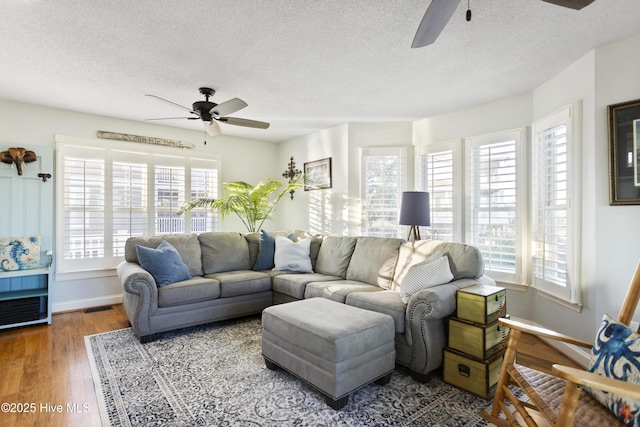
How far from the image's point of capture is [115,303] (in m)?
4.49

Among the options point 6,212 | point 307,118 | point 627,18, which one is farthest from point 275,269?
point 627,18

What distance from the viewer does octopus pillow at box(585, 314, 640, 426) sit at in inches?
51.3

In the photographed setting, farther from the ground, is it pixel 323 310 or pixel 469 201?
pixel 469 201

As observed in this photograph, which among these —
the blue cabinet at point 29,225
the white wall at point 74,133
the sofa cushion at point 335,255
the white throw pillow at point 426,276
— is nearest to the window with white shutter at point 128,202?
the white wall at point 74,133

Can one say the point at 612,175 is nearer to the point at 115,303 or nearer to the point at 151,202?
the point at 151,202

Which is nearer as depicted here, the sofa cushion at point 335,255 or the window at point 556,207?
the window at point 556,207

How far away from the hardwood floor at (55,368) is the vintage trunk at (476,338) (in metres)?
0.70

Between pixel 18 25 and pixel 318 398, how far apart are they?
10.8 ft

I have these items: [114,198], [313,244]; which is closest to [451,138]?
[313,244]

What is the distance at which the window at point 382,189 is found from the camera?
15.1 feet

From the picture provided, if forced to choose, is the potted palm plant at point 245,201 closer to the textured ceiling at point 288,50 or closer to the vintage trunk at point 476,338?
the textured ceiling at point 288,50

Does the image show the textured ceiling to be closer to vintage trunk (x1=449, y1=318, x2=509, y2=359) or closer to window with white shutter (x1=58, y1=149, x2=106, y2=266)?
window with white shutter (x1=58, y1=149, x2=106, y2=266)

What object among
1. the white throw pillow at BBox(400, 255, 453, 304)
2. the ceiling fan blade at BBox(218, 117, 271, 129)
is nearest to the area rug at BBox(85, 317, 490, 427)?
the white throw pillow at BBox(400, 255, 453, 304)

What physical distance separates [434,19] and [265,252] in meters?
3.40
